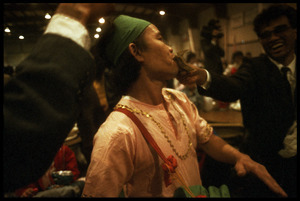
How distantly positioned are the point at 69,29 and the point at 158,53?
25.7 inches

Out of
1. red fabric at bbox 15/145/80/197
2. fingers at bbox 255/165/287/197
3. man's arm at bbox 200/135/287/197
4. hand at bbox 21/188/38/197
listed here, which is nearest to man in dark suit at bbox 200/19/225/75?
man's arm at bbox 200/135/287/197

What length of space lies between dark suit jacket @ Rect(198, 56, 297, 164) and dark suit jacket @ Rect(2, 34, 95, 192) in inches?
35.7

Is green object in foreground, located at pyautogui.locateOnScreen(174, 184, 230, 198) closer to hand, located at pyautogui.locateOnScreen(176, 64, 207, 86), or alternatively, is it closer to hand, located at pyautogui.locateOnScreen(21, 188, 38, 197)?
hand, located at pyautogui.locateOnScreen(176, 64, 207, 86)

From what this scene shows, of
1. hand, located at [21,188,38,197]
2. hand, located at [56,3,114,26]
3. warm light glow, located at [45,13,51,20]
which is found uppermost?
warm light glow, located at [45,13,51,20]

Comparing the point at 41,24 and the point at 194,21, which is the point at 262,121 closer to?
the point at 194,21

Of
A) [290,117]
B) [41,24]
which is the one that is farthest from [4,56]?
[290,117]

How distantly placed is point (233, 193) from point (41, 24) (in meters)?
1.13

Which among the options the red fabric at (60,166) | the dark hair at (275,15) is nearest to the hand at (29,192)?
the red fabric at (60,166)

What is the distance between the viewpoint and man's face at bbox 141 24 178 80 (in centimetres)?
111

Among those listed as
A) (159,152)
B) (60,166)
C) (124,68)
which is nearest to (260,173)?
(159,152)

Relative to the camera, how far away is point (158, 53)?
111cm

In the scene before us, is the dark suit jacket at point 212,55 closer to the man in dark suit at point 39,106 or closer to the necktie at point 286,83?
the necktie at point 286,83

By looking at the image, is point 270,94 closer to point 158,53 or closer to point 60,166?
point 158,53

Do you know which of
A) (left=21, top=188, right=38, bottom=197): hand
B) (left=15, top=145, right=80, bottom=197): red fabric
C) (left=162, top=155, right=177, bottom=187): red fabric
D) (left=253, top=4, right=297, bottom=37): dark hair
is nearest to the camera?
(left=162, top=155, right=177, bottom=187): red fabric
